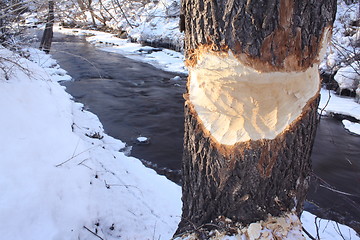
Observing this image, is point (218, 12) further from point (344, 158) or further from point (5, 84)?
point (344, 158)

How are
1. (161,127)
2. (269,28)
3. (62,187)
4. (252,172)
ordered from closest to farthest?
1. (269,28)
2. (252,172)
3. (62,187)
4. (161,127)

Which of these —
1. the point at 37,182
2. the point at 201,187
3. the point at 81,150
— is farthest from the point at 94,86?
the point at 201,187

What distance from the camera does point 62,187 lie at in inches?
89.0

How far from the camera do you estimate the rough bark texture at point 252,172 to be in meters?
1.16

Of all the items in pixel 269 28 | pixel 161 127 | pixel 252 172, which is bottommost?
pixel 161 127

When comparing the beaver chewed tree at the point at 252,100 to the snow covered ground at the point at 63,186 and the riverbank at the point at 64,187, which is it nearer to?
the snow covered ground at the point at 63,186

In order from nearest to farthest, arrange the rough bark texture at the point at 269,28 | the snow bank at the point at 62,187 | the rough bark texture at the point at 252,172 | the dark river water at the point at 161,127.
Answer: the rough bark texture at the point at 269,28
the rough bark texture at the point at 252,172
the snow bank at the point at 62,187
the dark river water at the point at 161,127

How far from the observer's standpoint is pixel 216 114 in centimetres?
119

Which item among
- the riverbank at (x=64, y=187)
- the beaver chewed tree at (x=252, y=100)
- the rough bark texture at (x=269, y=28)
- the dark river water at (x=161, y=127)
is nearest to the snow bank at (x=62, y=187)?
the riverbank at (x=64, y=187)

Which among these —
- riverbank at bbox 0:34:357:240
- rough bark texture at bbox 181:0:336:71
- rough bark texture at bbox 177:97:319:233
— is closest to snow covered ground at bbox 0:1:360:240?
riverbank at bbox 0:34:357:240

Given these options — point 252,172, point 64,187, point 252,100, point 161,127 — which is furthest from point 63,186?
point 161,127

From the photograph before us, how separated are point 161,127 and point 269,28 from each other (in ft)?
17.5

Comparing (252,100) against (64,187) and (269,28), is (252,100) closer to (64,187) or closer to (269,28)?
(269,28)

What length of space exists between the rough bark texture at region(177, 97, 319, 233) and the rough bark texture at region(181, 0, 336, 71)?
0.26 metres
